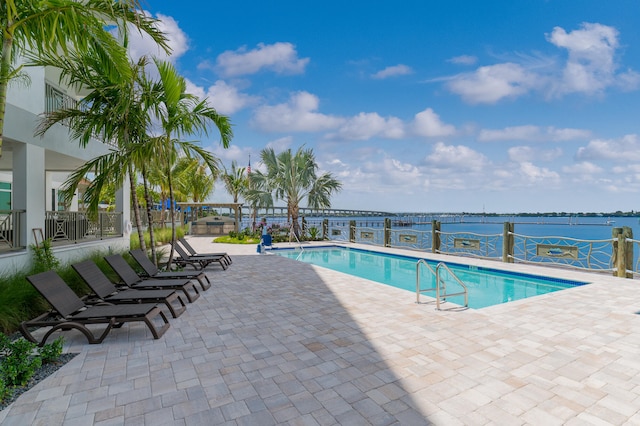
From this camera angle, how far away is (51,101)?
9727mm

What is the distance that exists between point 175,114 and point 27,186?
3623mm

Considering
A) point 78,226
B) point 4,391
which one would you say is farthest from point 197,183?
point 4,391

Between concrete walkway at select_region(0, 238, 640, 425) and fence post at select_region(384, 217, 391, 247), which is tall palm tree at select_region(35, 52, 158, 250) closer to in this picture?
concrete walkway at select_region(0, 238, 640, 425)

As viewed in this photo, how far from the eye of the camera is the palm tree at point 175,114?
27.1 ft

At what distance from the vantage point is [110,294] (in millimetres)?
5770

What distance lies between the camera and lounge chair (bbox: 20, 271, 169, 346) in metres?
4.29

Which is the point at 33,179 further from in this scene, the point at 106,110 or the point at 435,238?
the point at 435,238

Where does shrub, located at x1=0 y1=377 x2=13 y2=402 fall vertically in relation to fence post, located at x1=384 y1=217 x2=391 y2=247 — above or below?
below

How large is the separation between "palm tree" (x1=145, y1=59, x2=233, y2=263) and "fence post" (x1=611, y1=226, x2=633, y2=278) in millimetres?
10753

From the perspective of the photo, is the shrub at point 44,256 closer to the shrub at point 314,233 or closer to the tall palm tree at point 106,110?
the tall palm tree at point 106,110

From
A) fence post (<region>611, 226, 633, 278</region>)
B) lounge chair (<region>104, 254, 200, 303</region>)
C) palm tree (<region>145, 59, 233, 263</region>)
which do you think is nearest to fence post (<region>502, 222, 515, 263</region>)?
fence post (<region>611, 226, 633, 278</region>)

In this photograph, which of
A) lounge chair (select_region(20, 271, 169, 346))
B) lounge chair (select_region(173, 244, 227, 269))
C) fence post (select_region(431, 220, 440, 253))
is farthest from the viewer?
fence post (select_region(431, 220, 440, 253))

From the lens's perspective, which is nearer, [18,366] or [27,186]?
[18,366]

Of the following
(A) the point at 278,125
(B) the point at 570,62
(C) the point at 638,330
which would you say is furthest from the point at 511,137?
(C) the point at 638,330
